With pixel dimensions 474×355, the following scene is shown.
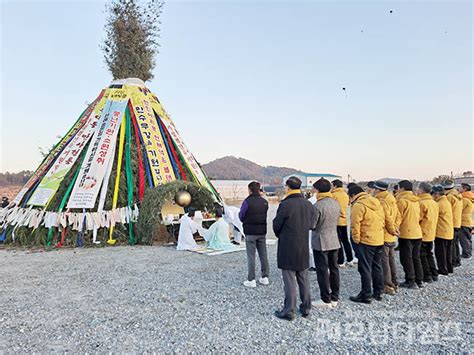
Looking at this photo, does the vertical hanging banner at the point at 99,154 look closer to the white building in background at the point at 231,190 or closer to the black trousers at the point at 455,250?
the black trousers at the point at 455,250

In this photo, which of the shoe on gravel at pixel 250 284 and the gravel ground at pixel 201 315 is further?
the shoe on gravel at pixel 250 284

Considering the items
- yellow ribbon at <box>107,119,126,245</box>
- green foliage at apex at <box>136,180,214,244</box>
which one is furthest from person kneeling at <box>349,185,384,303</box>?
yellow ribbon at <box>107,119,126,245</box>

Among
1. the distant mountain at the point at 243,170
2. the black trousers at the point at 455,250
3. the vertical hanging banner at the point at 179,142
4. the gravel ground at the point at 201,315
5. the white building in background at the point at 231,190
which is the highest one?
the distant mountain at the point at 243,170

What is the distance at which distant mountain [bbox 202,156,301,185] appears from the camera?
89.2 meters

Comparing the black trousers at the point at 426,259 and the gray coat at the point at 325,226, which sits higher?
the gray coat at the point at 325,226

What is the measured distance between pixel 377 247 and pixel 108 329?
3481 millimetres

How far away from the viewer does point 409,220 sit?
5109mm

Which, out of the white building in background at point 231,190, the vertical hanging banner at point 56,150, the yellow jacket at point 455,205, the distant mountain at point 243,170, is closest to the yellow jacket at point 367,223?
the yellow jacket at point 455,205

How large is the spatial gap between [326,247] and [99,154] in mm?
7967

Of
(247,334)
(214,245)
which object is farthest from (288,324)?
(214,245)

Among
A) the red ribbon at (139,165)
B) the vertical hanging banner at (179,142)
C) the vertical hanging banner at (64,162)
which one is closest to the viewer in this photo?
the vertical hanging banner at (64,162)

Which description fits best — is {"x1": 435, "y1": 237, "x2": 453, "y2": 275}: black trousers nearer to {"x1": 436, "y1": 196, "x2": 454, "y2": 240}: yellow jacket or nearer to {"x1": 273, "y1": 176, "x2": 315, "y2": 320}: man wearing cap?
{"x1": 436, "y1": 196, "x2": 454, "y2": 240}: yellow jacket

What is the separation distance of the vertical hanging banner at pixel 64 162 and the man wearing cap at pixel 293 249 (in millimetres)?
7748

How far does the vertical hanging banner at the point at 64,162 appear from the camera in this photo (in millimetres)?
9398
